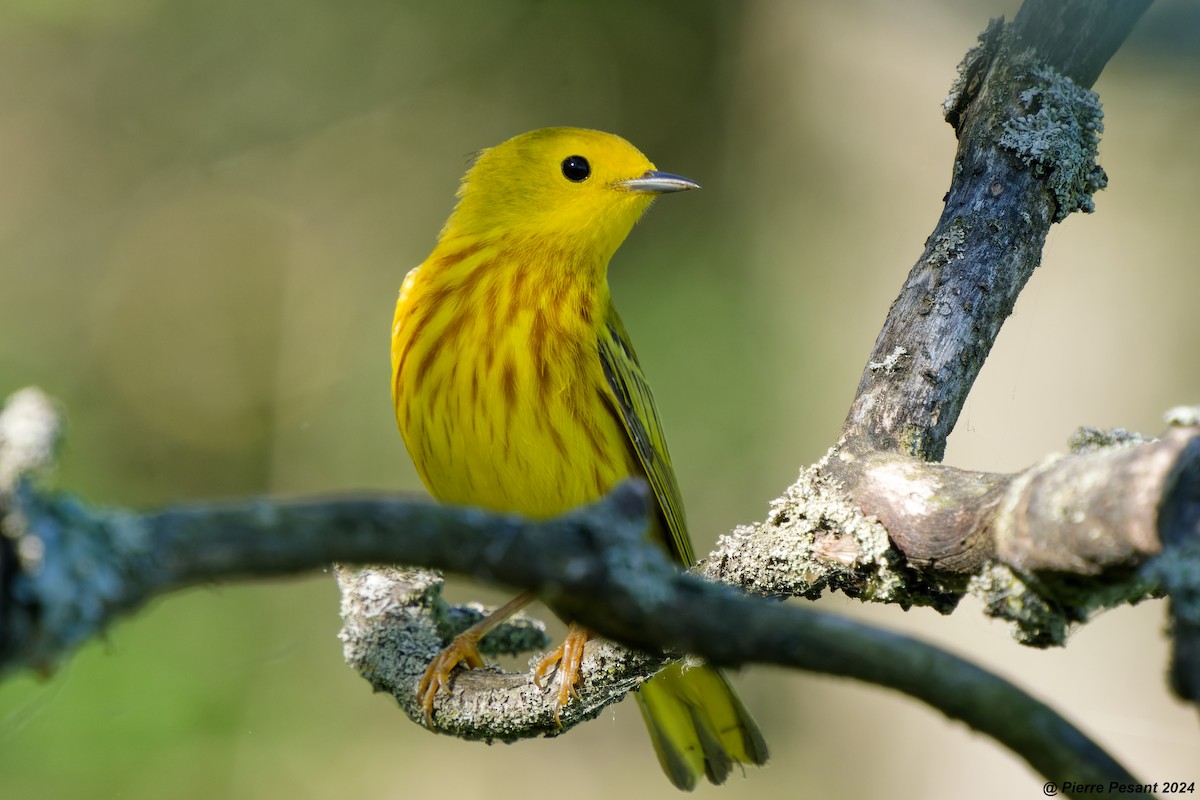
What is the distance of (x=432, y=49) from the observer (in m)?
6.63

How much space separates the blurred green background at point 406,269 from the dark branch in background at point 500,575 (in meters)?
3.51

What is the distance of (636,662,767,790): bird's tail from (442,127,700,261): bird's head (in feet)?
4.98

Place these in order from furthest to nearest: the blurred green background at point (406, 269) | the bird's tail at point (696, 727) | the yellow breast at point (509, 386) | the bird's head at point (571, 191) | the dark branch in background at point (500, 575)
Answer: the blurred green background at point (406, 269), the bird's head at point (571, 191), the bird's tail at point (696, 727), the yellow breast at point (509, 386), the dark branch in background at point (500, 575)

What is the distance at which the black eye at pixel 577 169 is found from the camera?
4.09 metres

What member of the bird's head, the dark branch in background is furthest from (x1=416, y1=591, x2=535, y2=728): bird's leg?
the dark branch in background

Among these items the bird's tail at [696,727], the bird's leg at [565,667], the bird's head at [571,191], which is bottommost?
the bird's tail at [696,727]

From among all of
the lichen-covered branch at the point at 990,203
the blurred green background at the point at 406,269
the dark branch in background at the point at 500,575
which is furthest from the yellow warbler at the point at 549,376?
the dark branch in background at the point at 500,575

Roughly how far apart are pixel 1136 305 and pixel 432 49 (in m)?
4.08

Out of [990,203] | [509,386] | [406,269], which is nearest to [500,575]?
[990,203]

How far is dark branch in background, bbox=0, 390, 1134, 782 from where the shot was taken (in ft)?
3.63

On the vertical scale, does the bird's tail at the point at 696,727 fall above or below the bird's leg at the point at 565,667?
below

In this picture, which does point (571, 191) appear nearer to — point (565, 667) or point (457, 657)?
point (457, 657)

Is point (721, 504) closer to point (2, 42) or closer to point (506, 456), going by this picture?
point (506, 456)

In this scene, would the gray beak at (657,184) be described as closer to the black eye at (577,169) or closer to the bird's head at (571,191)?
the bird's head at (571,191)
